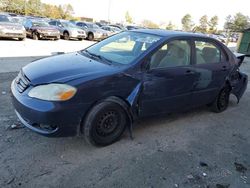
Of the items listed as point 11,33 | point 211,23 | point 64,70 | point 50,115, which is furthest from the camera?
point 211,23

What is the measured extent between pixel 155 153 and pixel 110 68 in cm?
132

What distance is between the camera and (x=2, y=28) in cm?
1347

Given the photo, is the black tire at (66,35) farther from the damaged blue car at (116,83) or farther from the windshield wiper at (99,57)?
the windshield wiper at (99,57)

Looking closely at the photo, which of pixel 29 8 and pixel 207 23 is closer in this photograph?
pixel 29 8

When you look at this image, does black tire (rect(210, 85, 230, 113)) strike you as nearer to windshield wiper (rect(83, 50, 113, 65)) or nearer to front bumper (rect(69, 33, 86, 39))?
windshield wiper (rect(83, 50, 113, 65))

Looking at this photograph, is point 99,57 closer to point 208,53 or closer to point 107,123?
point 107,123

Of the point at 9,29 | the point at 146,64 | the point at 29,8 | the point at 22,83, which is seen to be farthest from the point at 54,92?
the point at 29,8

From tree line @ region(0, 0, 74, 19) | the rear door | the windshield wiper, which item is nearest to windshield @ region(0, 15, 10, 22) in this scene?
the windshield wiper

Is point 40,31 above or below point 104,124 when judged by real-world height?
below

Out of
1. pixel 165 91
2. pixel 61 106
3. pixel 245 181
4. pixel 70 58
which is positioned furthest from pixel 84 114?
pixel 245 181

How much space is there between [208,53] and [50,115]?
10.2ft

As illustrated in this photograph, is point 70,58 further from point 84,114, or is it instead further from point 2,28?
point 2,28

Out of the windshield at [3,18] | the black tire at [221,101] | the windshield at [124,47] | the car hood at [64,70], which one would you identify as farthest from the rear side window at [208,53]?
the windshield at [3,18]

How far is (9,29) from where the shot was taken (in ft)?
44.8
